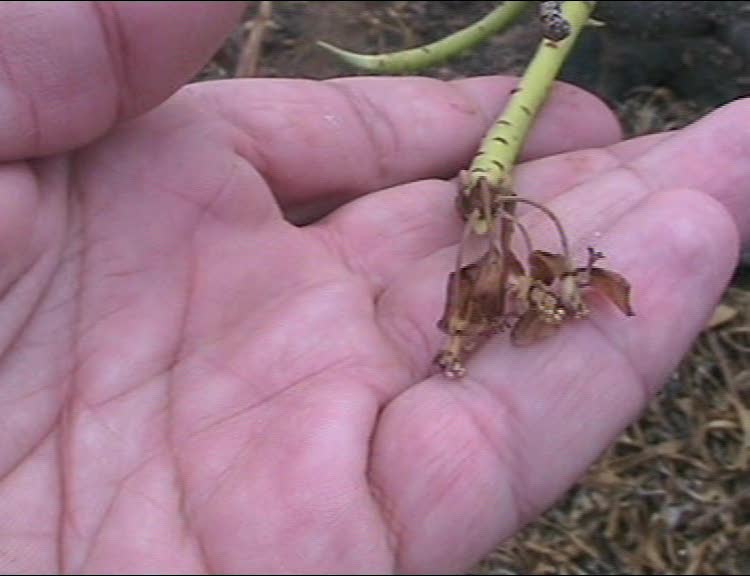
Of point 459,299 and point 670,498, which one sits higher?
point 459,299

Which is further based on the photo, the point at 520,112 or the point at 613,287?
the point at 520,112

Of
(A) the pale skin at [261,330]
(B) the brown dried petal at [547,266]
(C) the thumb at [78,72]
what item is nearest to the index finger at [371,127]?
(A) the pale skin at [261,330]

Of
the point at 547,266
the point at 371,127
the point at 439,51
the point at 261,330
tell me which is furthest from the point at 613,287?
the point at 439,51

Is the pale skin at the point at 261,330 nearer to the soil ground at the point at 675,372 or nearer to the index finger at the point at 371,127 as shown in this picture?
the index finger at the point at 371,127

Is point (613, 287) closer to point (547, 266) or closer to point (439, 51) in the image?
point (547, 266)

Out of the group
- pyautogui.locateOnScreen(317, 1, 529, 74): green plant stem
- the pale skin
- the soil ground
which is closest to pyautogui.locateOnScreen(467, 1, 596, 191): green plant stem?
the pale skin

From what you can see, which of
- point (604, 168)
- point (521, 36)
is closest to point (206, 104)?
point (604, 168)

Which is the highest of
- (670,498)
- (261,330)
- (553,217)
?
(553,217)
